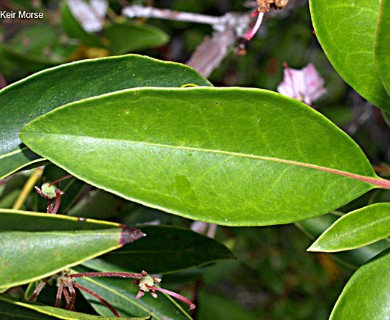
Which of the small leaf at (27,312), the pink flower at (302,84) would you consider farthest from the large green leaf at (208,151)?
the pink flower at (302,84)

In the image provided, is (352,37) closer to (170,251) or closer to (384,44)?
(384,44)

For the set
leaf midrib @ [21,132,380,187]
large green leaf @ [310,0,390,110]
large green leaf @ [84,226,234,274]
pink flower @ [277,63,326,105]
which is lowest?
large green leaf @ [84,226,234,274]

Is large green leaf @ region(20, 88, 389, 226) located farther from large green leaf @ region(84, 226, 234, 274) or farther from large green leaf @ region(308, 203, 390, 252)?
large green leaf @ region(84, 226, 234, 274)

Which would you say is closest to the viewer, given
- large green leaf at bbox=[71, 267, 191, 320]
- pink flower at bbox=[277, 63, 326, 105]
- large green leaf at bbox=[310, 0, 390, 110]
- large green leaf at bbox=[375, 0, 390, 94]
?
large green leaf at bbox=[375, 0, 390, 94]

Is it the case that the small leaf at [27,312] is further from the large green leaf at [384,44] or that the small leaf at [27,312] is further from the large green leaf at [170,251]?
the large green leaf at [384,44]

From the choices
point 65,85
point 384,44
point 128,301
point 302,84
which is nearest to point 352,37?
point 384,44

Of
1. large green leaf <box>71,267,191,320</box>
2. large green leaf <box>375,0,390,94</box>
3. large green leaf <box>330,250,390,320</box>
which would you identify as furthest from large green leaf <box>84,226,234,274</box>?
large green leaf <box>375,0,390,94</box>

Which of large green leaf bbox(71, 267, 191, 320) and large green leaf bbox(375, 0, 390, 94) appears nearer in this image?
large green leaf bbox(375, 0, 390, 94)
